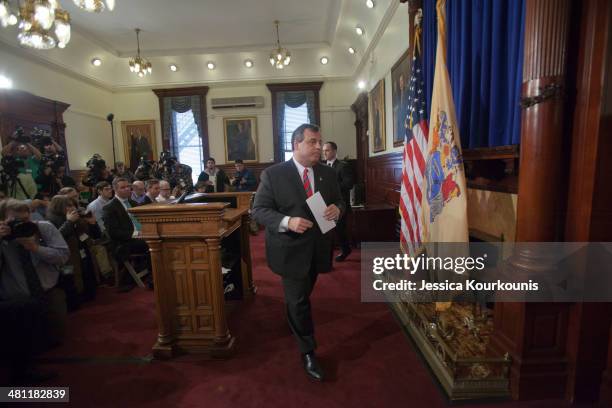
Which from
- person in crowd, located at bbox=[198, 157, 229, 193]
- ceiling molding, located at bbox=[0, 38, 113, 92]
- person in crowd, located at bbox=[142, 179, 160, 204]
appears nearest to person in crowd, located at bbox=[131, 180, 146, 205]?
person in crowd, located at bbox=[142, 179, 160, 204]

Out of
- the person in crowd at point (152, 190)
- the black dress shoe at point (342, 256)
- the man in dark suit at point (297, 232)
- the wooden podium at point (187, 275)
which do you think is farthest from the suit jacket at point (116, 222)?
the black dress shoe at point (342, 256)

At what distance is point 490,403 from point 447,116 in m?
1.74

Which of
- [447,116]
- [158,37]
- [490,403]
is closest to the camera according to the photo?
[490,403]

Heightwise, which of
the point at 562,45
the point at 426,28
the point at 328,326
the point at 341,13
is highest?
the point at 341,13

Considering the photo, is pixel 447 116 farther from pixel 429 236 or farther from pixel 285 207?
pixel 285 207

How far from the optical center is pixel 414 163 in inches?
112

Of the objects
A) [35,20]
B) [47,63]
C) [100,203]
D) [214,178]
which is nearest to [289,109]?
[214,178]

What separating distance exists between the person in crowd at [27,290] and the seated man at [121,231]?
112 centimetres

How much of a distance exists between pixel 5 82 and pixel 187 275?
6207 millimetres

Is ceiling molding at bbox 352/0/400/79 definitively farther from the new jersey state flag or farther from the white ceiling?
the new jersey state flag

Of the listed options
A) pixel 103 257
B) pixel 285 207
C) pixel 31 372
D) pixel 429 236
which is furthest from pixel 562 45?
pixel 103 257

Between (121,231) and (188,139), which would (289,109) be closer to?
(188,139)

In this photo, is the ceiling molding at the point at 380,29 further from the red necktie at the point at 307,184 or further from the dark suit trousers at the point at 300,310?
the dark suit trousers at the point at 300,310

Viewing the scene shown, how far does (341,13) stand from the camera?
6.26 metres
